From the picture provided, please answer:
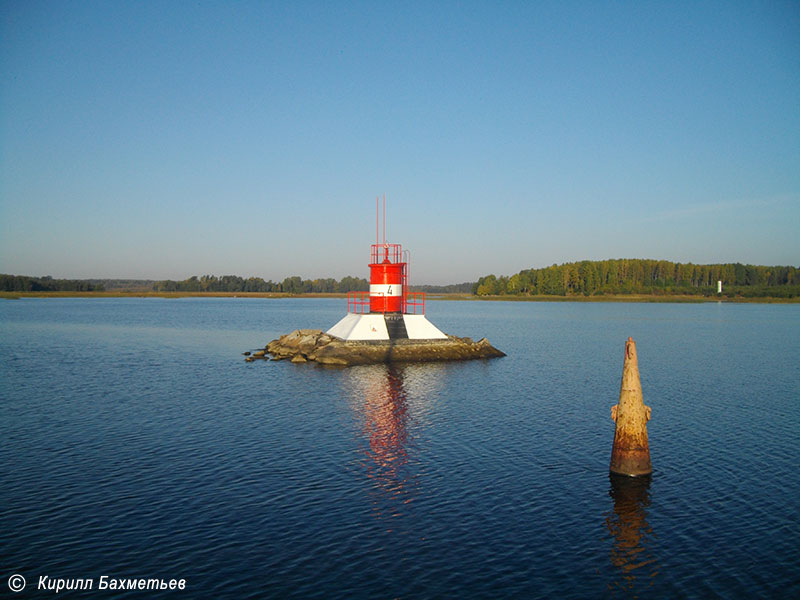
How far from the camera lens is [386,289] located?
3925cm

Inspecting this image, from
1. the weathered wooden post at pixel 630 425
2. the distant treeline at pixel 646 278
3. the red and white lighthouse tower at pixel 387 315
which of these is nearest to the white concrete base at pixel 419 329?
the red and white lighthouse tower at pixel 387 315

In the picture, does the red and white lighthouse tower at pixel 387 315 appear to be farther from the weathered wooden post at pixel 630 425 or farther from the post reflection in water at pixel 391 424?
the weathered wooden post at pixel 630 425

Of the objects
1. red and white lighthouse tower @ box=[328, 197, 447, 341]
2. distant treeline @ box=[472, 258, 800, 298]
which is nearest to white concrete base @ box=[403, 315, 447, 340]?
red and white lighthouse tower @ box=[328, 197, 447, 341]

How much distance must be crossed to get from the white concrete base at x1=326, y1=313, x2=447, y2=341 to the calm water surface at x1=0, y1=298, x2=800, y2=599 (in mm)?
8239

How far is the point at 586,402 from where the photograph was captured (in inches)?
1007

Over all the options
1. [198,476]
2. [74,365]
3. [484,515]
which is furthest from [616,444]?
[74,365]

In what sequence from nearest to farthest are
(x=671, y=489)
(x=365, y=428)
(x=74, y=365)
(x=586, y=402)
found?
1. (x=671, y=489)
2. (x=365, y=428)
3. (x=586, y=402)
4. (x=74, y=365)

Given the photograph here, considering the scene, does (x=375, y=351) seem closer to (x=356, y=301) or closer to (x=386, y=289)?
(x=386, y=289)

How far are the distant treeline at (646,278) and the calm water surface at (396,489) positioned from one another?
15183 centimetres

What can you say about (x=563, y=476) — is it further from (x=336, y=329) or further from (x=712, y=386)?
(x=336, y=329)

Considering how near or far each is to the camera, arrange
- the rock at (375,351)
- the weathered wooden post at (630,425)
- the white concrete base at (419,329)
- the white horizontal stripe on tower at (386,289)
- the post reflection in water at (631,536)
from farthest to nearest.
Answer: the white concrete base at (419,329), the white horizontal stripe on tower at (386,289), the rock at (375,351), the weathered wooden post at (630,425), the post reflection in water at (631,536)

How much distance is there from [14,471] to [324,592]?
10.3m

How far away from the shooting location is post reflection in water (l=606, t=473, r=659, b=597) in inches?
395

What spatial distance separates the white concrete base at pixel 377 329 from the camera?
38875 mm
